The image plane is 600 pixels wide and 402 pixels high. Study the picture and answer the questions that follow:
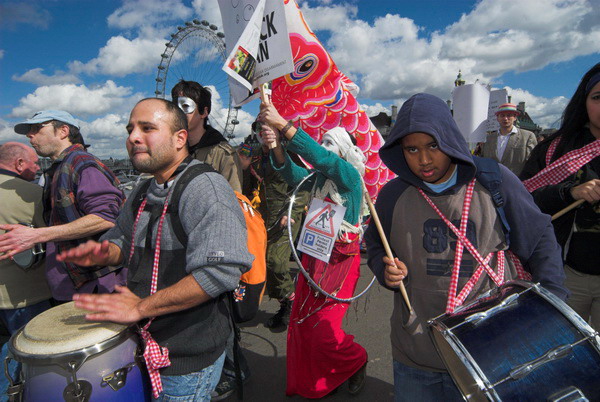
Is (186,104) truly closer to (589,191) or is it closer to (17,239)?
(17,239)

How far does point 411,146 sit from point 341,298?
142 cm

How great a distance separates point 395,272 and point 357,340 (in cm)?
226

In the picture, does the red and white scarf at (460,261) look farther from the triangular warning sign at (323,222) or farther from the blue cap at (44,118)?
the blue cap at (44,118)

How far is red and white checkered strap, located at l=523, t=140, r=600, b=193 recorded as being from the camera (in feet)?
6.06

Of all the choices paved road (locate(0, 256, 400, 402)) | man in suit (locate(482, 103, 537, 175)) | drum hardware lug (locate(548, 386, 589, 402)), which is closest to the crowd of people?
drum hardware lug (locate(548, 386, 589, 402))

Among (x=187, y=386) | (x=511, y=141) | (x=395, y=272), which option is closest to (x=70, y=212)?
(x=187, y=386)

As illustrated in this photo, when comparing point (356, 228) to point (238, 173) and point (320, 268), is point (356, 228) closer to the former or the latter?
point (320, 268)

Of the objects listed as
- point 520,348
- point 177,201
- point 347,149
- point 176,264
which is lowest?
point 520,348

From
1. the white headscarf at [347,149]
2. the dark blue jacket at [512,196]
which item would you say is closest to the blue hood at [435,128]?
the dark blue jacket at [512,196]

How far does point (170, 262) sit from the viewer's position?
1.48 m

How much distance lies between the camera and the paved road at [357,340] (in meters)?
2.76

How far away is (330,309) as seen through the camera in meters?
2.55

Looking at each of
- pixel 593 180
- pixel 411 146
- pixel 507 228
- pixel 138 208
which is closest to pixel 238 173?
pixel 138 208

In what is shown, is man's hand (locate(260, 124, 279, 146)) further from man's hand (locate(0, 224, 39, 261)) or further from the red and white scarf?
man's hand (locate(0, 224, 39, 261))
